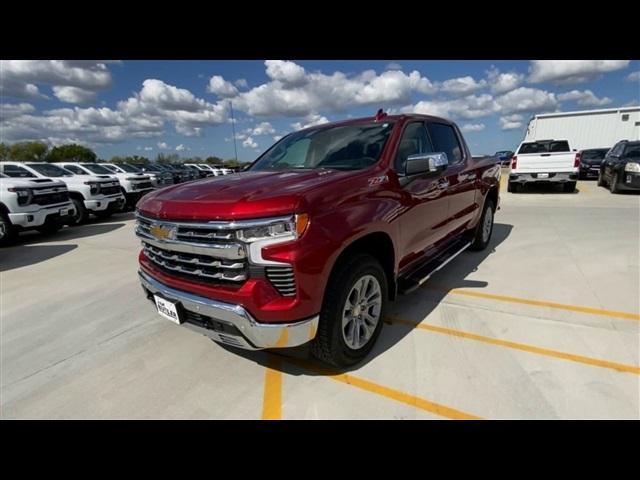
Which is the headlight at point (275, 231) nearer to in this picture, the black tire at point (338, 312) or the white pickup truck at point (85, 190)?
the black tire at point (338, 312)

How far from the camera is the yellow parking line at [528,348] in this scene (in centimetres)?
251

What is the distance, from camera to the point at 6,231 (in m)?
7.41

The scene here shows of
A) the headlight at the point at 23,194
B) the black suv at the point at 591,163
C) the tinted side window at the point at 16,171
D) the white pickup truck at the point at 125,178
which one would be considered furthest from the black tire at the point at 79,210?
the black suv at the point at 591,163

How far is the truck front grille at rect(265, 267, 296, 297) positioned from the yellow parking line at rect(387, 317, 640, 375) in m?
1.64

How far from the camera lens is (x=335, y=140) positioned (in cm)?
340

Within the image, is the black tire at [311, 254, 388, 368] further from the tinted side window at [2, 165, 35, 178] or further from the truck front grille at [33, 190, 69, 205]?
→ the tinted side window at [2, 165, 35, 178]

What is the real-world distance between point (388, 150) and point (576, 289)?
2832 mm

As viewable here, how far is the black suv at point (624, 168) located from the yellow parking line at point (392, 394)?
12928 mm

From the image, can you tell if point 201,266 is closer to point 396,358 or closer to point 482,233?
point 396,358

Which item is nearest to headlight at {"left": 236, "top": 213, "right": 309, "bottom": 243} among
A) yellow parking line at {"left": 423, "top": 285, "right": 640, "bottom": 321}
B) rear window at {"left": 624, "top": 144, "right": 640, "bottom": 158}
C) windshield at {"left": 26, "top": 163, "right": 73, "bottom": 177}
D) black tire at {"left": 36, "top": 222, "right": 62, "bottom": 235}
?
yellow parking line at {"left": 423, "top": 285, "right": 640, "bottom": 321}

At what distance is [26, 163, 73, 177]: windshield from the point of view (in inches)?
383
